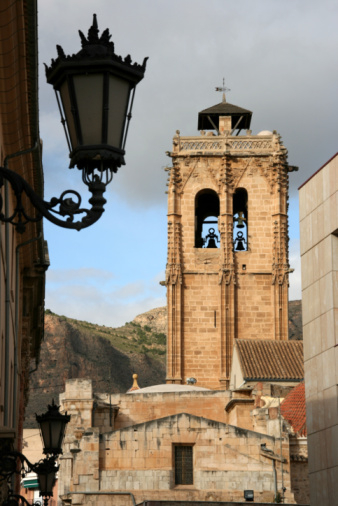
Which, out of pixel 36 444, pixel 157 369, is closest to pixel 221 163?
pixel 36 444

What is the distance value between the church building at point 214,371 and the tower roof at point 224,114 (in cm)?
8

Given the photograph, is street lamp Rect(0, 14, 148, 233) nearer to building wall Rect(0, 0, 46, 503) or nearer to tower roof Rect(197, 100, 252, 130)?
building wall Rect(0, 0, 46, 503)

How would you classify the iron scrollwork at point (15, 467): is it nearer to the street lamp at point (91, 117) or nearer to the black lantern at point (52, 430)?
the black lantern at point (52, 430)

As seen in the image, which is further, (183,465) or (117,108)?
(183,465)

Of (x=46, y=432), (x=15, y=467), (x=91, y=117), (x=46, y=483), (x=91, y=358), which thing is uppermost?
(x=91, y=358)

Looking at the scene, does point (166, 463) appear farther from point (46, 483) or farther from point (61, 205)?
point (61, 205)

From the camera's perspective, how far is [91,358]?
359ft

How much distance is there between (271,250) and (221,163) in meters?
5.25

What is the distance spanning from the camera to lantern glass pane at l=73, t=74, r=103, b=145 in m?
5.71

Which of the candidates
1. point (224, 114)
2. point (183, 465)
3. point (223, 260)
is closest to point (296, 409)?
point (183, 465)

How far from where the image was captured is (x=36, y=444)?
241 feet

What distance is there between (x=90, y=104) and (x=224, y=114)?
55660 mm

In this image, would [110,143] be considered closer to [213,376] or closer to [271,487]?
[271,487]

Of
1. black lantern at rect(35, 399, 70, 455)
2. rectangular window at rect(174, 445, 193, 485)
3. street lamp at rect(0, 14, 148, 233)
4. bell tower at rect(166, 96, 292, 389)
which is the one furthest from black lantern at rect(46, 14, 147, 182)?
bell tower at rect(166, 96, 292, 389)
